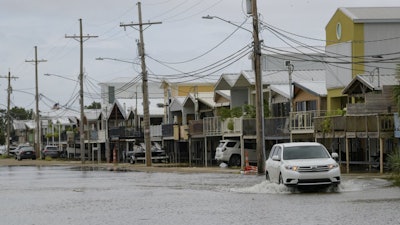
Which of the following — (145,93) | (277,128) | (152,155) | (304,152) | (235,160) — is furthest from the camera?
(152,155)

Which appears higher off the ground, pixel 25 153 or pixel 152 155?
pixel 25 153

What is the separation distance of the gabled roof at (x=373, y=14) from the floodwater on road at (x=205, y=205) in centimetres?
2057

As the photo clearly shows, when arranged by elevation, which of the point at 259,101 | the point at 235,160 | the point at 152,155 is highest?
the point at 259,101

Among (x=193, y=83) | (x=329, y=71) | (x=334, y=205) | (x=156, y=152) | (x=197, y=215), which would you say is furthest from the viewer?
(x=193, y=83)

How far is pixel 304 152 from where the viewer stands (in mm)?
26062

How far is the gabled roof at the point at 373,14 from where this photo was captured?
161 feet

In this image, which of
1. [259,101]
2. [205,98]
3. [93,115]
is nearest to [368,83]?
[259,101]

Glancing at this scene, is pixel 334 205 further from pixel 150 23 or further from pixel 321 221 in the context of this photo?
pixel 150 23

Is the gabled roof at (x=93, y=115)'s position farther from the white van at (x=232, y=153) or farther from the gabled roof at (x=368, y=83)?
the gabled roof at (x=368, y=83)

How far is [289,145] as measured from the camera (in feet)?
86.7

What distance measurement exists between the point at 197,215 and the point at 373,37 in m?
32.8

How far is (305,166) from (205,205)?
4371 millimetres

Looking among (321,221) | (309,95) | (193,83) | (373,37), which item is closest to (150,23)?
(309,95)

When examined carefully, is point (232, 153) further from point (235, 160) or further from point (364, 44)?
point (364, 44)
